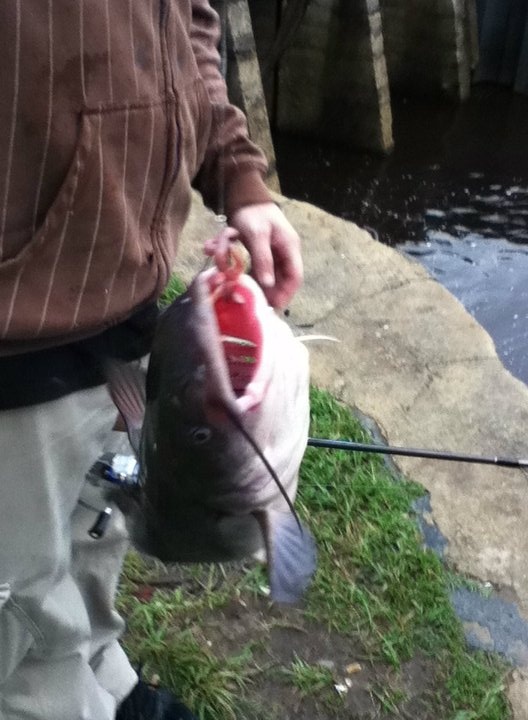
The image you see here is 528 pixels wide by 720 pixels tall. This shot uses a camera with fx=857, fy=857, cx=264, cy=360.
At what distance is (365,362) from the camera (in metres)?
3.47

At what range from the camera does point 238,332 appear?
3.57 ft

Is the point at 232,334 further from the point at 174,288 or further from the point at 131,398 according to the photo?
the point at 174,288

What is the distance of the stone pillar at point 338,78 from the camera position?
26.5ft

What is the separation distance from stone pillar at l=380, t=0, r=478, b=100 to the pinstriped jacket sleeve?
27.8 feet

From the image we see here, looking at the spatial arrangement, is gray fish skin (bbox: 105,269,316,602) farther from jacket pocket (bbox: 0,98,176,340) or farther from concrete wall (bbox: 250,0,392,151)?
concrete wall (bbox: 250,0,392,151)

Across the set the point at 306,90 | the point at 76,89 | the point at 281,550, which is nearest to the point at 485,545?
the point at 281,550

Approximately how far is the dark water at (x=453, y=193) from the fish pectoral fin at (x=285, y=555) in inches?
163

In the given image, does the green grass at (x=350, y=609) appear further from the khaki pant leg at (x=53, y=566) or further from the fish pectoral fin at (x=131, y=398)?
the fish pectoral fin at (x=131, y=398)

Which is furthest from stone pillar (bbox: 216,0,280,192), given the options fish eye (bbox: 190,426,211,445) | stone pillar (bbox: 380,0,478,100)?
fish eye (bbox: 190,426,211,445)

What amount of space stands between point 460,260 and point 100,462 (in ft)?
17.5

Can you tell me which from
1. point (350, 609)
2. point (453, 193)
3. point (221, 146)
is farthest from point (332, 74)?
point (221, 146)

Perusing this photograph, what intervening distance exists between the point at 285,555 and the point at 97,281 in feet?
1.63

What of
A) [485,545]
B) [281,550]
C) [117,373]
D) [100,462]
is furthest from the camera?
[485,545]

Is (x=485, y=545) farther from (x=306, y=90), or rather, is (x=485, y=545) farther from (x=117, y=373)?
(x=306, y=90)
